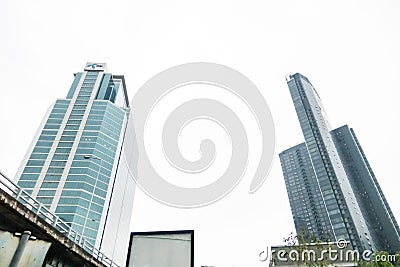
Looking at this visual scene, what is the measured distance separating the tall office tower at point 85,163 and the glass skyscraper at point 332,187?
67851 mm

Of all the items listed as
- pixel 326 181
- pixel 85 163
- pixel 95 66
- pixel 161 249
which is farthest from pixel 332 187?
pixel 95 66

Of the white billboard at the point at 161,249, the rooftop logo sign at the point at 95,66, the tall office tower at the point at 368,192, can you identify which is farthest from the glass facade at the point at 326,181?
the rooftop logo sign at the point at 95,66

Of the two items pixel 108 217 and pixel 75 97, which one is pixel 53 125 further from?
pixel 108 217

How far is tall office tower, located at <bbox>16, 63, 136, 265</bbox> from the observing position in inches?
3563

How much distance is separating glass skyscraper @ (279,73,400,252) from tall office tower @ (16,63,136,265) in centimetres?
6785

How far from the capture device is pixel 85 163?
100 meters

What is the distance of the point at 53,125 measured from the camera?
110062mm

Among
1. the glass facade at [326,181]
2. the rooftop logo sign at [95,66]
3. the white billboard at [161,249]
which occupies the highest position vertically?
the rooftop logo sign at [95,66]

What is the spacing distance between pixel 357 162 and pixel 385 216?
72.0 feet

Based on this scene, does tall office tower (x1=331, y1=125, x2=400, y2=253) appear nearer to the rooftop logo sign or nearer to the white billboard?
the white billboard

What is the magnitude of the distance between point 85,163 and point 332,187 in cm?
8663

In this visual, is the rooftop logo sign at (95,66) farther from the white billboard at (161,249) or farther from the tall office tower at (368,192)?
the white billboard at (161,249)

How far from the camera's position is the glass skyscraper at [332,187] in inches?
3319

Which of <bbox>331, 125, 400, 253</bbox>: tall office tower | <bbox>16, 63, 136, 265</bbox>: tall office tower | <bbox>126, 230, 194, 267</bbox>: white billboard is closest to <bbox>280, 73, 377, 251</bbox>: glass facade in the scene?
<bbox>331, 125, 400, 253</bbox>: tall office tower
